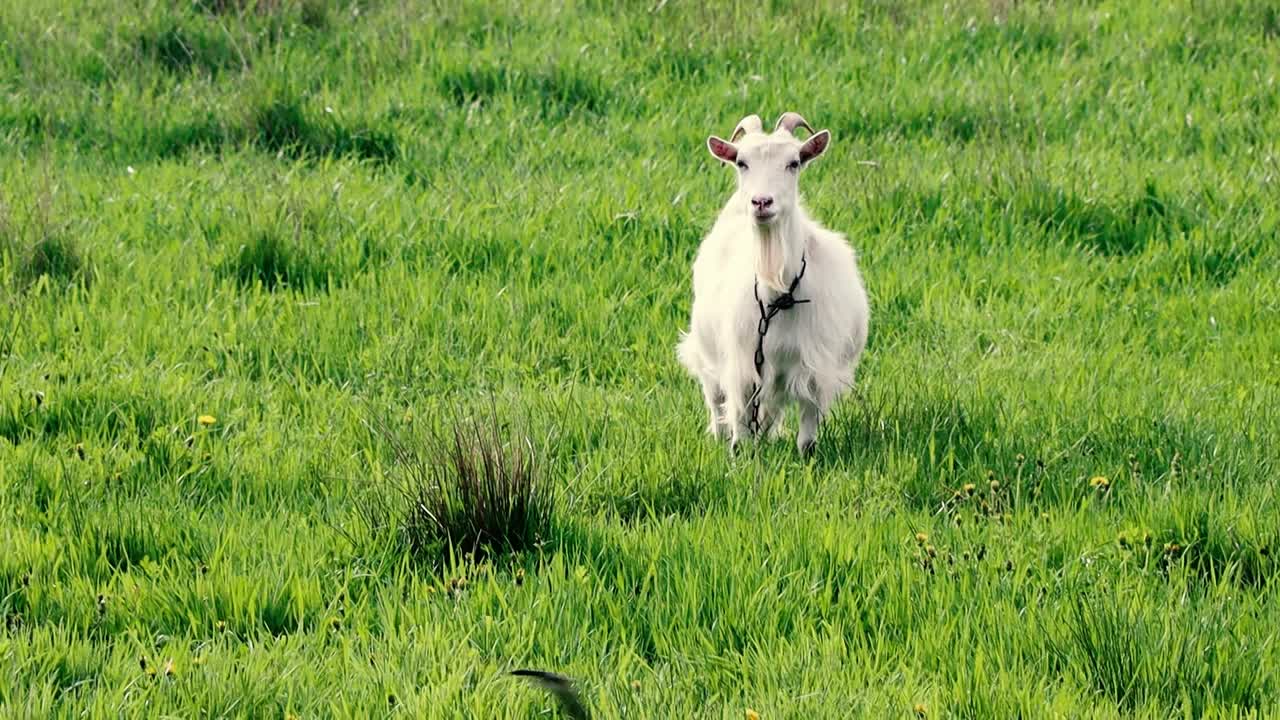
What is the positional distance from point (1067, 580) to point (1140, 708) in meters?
0.69

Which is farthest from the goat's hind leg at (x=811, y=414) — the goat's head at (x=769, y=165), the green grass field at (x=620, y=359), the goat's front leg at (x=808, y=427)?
the goat's head at (x=769, y=165)

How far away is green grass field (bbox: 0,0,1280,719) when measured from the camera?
397 centimetres

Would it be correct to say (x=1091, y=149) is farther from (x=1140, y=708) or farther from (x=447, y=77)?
(x=1140, y=708)

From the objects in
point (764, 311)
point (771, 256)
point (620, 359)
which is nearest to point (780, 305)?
point (764, 311)

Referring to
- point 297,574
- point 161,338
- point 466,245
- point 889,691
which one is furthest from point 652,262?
point 889,691

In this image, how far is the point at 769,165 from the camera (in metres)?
5.00

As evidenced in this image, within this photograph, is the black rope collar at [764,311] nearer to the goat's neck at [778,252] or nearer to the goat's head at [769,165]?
the goat's neck at [778,252]

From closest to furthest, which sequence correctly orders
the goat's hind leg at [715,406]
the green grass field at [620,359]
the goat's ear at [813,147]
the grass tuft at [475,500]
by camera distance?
the green grass field at [620,359]
the grass tuft at [475,500]
the goat's ear at [813,147]
the goat's hind leg at [715,406]

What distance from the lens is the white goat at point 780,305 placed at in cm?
510

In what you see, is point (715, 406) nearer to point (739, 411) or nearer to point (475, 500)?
point (739, 411)

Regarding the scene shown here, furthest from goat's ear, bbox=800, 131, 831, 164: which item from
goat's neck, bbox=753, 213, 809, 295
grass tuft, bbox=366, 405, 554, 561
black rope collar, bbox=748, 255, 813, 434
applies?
grass tuft, bbox=366, 405, 554, 561

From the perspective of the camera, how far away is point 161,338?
6.25m

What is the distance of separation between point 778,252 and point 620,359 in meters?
1.36

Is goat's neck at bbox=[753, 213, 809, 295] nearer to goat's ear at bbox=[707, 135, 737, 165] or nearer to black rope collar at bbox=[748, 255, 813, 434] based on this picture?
black rope collar at bbox=[748, 255, 813, 434]
